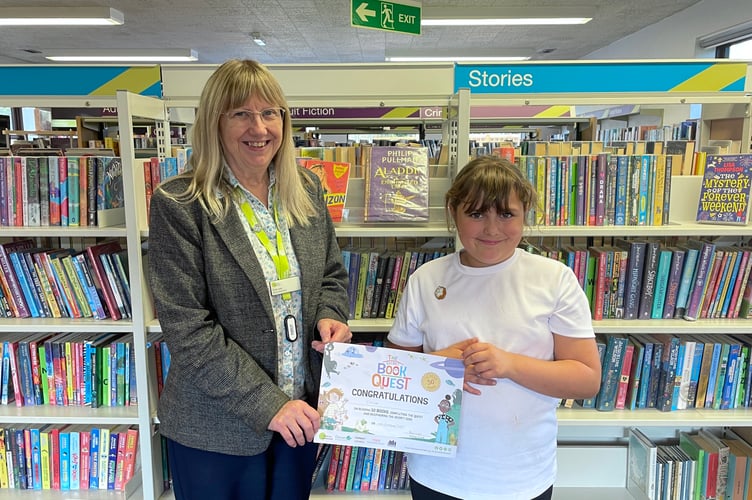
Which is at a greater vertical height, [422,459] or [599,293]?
[599,293]

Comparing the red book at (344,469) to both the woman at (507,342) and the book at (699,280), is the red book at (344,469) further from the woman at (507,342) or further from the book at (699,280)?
the book at (699,280)

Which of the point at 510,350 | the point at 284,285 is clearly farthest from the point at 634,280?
the point at 284,285

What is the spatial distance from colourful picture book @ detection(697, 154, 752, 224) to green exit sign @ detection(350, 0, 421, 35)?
2.54m

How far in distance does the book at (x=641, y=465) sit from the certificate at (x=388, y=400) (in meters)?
1.56

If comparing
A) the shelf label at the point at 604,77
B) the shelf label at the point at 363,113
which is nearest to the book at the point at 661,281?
the shelf label at the point at 604,77

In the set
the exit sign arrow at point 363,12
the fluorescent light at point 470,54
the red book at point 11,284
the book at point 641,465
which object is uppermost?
the fluorescent light at point 470,54

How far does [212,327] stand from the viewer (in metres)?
1.22

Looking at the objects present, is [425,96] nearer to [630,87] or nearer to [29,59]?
[630,87]

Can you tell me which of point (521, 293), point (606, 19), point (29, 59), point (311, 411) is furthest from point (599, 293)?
point (29, 59)

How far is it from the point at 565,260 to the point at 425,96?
0.95 metres

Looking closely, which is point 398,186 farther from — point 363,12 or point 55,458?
point 363,12

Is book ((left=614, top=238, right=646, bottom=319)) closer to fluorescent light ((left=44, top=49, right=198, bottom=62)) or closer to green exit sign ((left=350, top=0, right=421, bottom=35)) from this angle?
green exit sign ((left=350, top=0, right=421, bottom=35))

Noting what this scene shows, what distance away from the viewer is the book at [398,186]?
79.3 inches

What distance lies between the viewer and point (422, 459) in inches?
51.3
